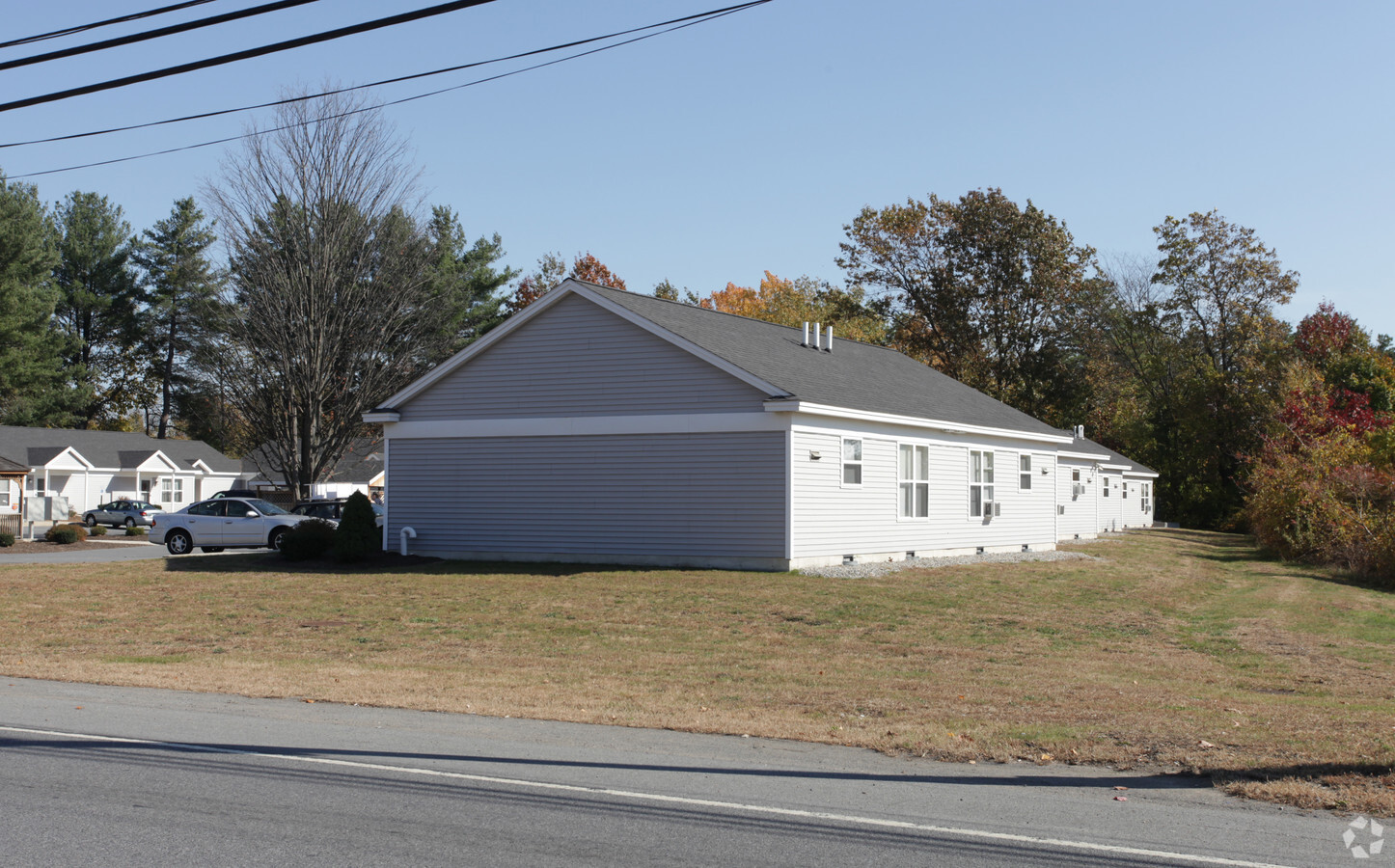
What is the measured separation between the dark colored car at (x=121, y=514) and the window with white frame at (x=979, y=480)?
39.8m

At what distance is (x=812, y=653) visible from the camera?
13820 mm

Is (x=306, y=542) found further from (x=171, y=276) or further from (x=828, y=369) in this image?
(x=171, y=276)

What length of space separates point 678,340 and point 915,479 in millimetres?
6843

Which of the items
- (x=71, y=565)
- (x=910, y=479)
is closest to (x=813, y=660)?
(x=910, y=479)

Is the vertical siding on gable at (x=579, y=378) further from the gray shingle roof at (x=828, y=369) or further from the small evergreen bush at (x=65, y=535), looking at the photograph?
the small evergreen bush at (x=65, y=535)

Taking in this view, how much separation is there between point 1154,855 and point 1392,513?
25824 millimetres

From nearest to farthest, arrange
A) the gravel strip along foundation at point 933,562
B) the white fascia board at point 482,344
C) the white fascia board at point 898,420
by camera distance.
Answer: the white fascia board at point 898,420
the gravel strip along foundation at point 933,562
the white fascia board at point 482,344

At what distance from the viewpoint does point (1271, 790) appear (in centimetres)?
721

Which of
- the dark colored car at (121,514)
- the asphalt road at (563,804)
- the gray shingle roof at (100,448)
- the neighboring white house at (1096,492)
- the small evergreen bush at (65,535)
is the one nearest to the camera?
the asphalt road at (563,804)

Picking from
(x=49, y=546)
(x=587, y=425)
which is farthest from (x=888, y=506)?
(x=49, y=546)

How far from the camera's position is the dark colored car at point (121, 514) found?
171 ft

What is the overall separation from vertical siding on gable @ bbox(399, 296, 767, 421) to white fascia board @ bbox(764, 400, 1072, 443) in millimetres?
796

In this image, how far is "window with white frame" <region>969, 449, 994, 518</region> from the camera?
2830cm


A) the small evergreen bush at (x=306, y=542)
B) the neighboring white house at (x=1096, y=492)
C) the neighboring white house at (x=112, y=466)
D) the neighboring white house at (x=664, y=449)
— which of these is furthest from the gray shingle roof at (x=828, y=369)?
the neighboring white house at (x=112, y=466)
